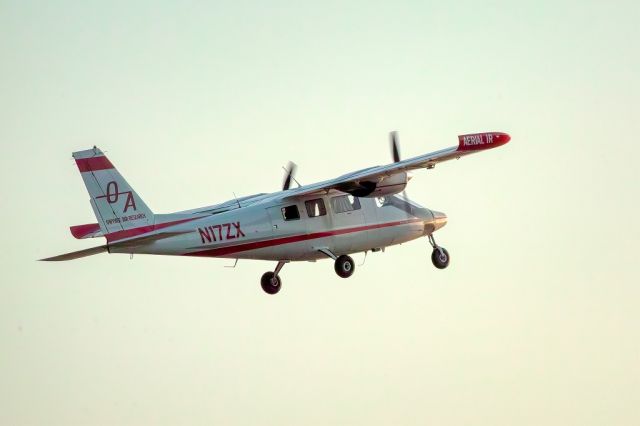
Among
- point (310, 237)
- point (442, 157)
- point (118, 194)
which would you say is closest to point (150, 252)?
point (118, 194)

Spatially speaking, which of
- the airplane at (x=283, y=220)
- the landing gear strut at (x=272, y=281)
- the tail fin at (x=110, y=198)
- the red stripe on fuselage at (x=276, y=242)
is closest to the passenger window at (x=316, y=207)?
the airplane at (x=283, y=220)

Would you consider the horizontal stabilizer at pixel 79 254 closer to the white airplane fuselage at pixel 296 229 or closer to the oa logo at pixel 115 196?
the white airplane fuselage at pixel 296 229

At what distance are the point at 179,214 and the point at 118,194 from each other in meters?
2.59

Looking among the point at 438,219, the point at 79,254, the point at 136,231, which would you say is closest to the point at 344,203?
the point at 438,219

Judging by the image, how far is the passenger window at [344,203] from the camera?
62.4 meters

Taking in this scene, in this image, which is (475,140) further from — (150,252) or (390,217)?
(150,252)

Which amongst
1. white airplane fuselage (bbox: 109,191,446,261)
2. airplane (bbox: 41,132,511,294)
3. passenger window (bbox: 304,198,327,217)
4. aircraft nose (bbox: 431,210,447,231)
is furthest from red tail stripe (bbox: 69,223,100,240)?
aircraft nose (bbox: 431,210,447,231)

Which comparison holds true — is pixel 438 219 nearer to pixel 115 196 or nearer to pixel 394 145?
pixel 394 145

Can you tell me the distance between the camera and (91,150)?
58938 mm

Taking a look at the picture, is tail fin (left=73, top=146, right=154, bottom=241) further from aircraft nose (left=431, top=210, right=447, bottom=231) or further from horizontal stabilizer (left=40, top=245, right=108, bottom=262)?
aircraft nose (left=431, top=210, right=447, bottom=231)

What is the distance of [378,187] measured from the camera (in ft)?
202

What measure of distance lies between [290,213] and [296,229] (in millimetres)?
579

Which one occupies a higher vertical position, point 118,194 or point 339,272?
point 118,194

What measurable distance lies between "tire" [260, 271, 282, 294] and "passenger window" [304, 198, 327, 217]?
313 cm
